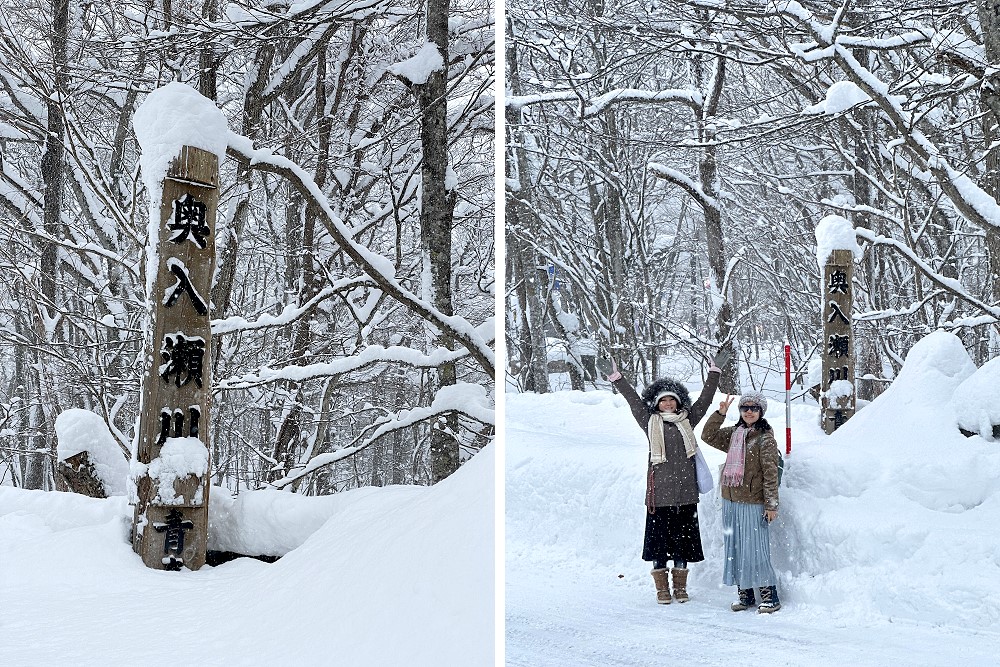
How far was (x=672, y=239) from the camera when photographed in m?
4.47

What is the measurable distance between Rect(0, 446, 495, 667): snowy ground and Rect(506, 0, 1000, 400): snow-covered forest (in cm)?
183

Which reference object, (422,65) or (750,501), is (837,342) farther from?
(422,65)

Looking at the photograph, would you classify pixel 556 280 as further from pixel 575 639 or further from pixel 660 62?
pixel 575 639

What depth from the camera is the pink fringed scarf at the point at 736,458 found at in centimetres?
213

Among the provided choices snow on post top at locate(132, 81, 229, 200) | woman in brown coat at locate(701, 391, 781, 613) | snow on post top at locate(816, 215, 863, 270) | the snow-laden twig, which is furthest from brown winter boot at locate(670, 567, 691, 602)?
snow on post top at locate(132, 81, 229, 200)

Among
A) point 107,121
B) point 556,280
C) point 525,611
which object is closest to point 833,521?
point 525,611

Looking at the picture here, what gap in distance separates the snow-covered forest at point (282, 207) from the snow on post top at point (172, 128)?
444 millimetres

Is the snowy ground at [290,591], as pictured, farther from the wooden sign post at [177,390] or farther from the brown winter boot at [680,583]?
the brown winter boot at [680,583]

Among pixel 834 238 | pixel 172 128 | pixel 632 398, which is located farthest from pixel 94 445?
pixel 834 238

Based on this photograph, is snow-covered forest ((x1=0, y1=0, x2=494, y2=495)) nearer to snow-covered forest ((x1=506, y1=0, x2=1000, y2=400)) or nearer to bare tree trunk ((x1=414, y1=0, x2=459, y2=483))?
bare tree trunk ((x1=414, y1=0, x2=459, y2=483))

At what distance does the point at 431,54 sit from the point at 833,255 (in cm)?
157

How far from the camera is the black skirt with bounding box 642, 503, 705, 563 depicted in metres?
2.19

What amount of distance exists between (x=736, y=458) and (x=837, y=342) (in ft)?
1.98

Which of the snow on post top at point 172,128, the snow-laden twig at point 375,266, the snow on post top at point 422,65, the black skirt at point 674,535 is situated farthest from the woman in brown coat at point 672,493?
the snow on post top at point 422,65
